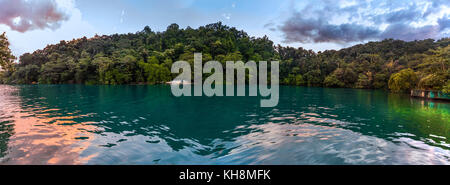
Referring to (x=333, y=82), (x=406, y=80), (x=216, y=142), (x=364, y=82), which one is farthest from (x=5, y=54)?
(x=333, y=82)

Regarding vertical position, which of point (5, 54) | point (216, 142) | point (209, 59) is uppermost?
point (209, 59)

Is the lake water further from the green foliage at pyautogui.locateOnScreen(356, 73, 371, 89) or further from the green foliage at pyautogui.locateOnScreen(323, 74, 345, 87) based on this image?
the green foliage at pyautogui.locateOnScreen(323, 74, 345, 87)

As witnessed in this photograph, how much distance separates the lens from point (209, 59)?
7138 centimetres

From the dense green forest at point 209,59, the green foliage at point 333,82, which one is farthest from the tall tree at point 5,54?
the green foliage at point 333,82

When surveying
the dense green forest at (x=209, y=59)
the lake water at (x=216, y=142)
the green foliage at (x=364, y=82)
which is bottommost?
the lake water at (x=216, y=142)

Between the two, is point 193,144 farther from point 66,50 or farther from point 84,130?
point 66,50

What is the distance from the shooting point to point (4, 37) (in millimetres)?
13000

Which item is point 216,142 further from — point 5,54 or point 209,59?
point 209,59

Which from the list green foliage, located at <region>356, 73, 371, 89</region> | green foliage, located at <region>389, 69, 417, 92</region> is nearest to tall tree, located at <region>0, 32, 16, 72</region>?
green foliage, located at <region>389, 69, 417, 92</region>

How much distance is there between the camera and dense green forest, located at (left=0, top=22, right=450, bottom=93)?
5475cm

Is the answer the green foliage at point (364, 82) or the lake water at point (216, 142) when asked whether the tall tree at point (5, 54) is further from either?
the green foliage at point (364, 82)

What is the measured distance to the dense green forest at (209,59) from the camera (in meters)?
54.8
